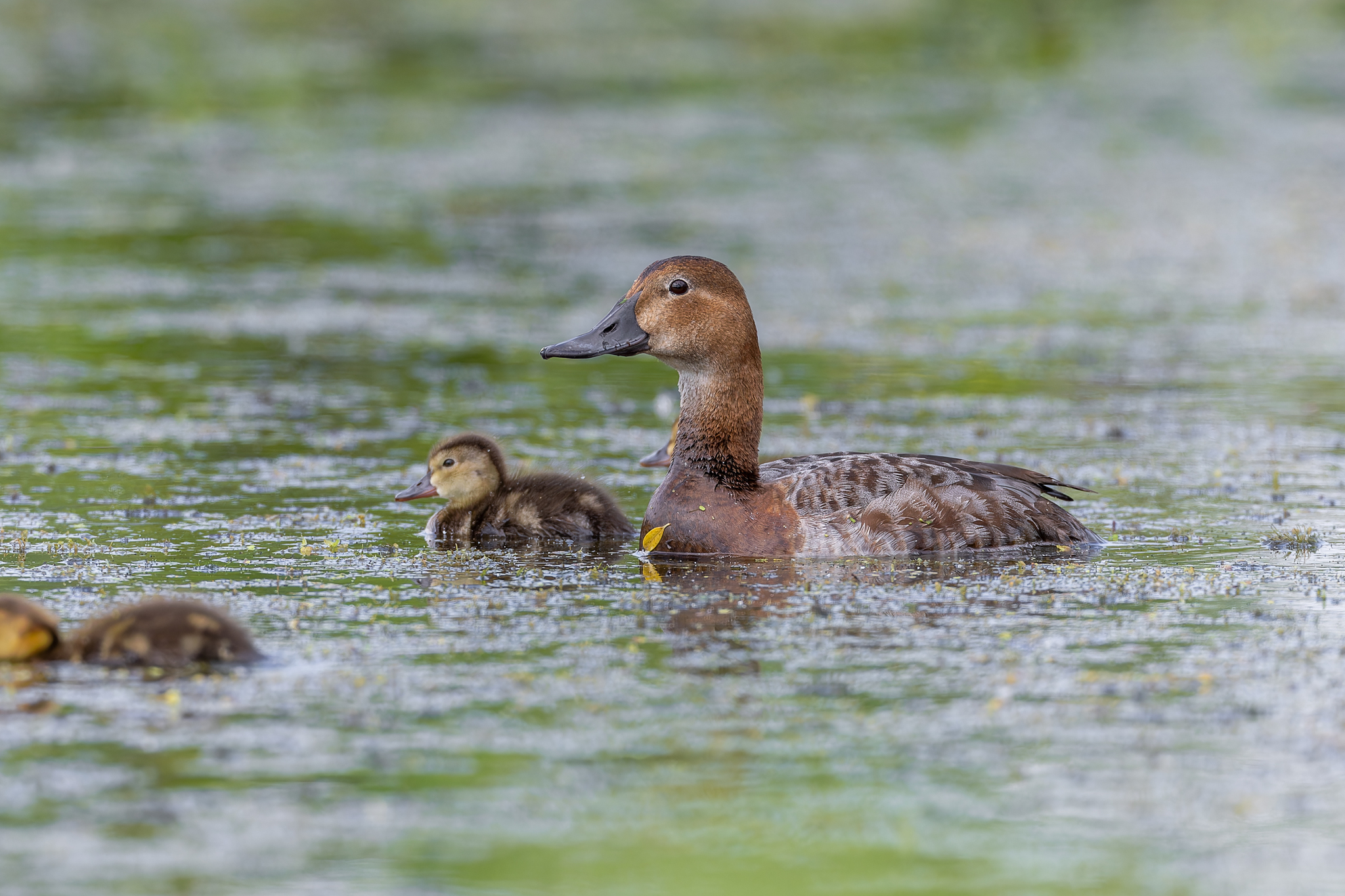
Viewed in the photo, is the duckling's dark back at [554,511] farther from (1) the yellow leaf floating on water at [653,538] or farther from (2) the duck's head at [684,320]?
(2) the duck's head at [684,320]

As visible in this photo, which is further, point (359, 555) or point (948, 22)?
Answer: point (948, 22)

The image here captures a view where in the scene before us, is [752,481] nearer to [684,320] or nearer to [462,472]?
[684,320]

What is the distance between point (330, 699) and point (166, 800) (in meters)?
0.94

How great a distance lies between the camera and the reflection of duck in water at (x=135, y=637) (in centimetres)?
632

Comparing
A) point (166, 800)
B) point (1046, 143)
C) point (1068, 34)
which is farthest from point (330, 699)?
point (1068, 34)

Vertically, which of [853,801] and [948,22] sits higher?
[948,22]

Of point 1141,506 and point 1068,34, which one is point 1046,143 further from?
point 1141,506

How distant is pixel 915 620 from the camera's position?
282 inches

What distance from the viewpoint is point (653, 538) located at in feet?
28.1

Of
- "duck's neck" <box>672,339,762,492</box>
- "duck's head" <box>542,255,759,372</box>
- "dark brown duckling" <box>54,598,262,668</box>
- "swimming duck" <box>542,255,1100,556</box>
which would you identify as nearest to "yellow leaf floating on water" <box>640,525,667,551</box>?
"swimming duck" <box>542,255,1100,556</box>

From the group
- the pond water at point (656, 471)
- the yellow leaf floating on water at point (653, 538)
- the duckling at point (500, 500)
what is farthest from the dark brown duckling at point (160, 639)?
the duckling at point (500, 500)

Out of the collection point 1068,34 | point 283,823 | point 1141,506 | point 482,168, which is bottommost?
point 283,823

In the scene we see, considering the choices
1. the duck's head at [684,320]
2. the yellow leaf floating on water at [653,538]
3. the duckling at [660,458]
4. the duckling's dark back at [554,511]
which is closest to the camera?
the yellow leaf floating on water at [653,538]

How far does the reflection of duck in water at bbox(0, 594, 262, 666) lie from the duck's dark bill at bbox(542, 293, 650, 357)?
2800 millimetres
